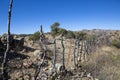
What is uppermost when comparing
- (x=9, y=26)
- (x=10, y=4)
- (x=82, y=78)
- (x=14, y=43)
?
(x=10, y=4)

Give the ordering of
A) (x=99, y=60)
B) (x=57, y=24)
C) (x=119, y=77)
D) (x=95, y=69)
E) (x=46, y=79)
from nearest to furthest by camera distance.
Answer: (x=46, y=79), (x=119, y=77), (x=95, y=69), (x=99, y=60), (x=57, y=24)

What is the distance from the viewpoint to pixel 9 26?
234 inches

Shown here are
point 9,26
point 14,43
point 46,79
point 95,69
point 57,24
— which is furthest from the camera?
point 57,24

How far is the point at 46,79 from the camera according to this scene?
1247cm

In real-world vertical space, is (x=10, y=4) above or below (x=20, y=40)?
above

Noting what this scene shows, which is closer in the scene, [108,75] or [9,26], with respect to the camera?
[9,26]

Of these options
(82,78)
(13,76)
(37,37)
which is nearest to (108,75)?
(82,78)

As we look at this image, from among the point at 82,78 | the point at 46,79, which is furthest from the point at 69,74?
the point at 46,79

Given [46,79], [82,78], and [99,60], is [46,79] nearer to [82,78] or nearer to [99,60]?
[82,78]

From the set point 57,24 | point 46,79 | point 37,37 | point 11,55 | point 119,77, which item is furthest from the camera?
point 57,24

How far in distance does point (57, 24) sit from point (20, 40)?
74.7 feet

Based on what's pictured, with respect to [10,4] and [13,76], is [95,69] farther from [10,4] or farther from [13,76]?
[10,4]

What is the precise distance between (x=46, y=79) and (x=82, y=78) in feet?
8.59

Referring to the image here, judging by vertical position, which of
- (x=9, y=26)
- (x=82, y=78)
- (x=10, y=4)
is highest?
(x=10, y=4)
